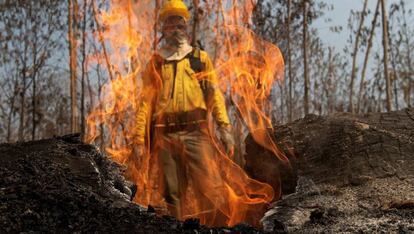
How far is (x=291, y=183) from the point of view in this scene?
5652 millimetres

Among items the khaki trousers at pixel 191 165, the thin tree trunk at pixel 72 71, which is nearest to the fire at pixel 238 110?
the khaki trousers at pixel 191 165

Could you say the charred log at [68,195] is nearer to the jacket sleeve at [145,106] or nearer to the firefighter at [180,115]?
the jacket sleeve at [145,106]

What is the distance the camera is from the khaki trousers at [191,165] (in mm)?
5305

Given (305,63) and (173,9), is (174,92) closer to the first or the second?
(173,9)

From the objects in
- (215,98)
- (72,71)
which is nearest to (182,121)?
(215,98)

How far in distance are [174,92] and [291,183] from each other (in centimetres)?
165

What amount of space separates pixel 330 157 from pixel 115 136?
10.1ft

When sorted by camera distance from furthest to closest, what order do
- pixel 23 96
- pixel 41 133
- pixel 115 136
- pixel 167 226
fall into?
pixel 41 133
pixel 23 96
pixel 115 136
pixel 167 226

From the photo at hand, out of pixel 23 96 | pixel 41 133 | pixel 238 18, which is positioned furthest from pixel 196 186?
pixel 41 133

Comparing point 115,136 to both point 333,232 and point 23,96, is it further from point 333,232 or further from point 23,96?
point 23,96

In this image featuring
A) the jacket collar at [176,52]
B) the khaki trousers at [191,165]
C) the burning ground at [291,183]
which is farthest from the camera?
the jacket collar at [176,52]

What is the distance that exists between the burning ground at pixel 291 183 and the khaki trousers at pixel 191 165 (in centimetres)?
80

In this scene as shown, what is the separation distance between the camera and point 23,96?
760 inches

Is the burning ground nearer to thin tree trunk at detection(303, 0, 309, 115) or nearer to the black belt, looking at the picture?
the black belt
